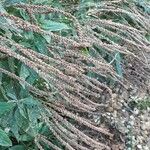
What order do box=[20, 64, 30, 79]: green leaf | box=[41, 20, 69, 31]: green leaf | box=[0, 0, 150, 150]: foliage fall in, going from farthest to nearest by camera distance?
box=[41, 20, 69, 31]: green leaf, box=[20, 64, 30, 79]: green leaf, box=[0, 0, 150, 150]: foliage

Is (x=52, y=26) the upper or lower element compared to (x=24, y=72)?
upper

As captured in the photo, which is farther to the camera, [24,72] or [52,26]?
[52,26]

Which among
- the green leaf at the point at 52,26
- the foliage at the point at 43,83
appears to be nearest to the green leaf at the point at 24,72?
the foliage at the point at 43,83

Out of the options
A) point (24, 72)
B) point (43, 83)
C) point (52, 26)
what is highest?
point (52, 26)

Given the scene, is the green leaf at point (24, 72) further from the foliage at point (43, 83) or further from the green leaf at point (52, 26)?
the green leaf at point (52, 26)

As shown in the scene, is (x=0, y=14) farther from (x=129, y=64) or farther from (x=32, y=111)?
(x=129, y=64)

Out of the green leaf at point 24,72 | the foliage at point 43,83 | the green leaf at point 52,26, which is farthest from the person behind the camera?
the green leaf at point 52,26

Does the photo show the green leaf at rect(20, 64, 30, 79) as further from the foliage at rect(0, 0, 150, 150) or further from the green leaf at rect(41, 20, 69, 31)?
the green leaf at rect(41, 20, 69, 31)

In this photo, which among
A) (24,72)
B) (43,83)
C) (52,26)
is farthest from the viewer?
(43,83)

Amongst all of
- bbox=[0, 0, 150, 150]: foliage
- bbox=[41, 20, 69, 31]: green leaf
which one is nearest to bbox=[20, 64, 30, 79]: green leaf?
bbox=[0, 0, 150, 150]: foliage

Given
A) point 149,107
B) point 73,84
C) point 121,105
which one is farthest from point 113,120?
point 73,84

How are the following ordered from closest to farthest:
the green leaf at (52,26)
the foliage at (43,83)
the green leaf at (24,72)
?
the foliage at (43,83), the green leaf at (24,72), the green leaf at (52,26)

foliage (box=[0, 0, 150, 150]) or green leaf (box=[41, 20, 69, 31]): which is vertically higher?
green leaf (box=[41, 20, 69, 31])

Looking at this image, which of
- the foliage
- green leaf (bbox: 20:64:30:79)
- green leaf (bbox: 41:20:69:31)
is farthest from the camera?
green leaf (bbox: 41:20:69:31)
